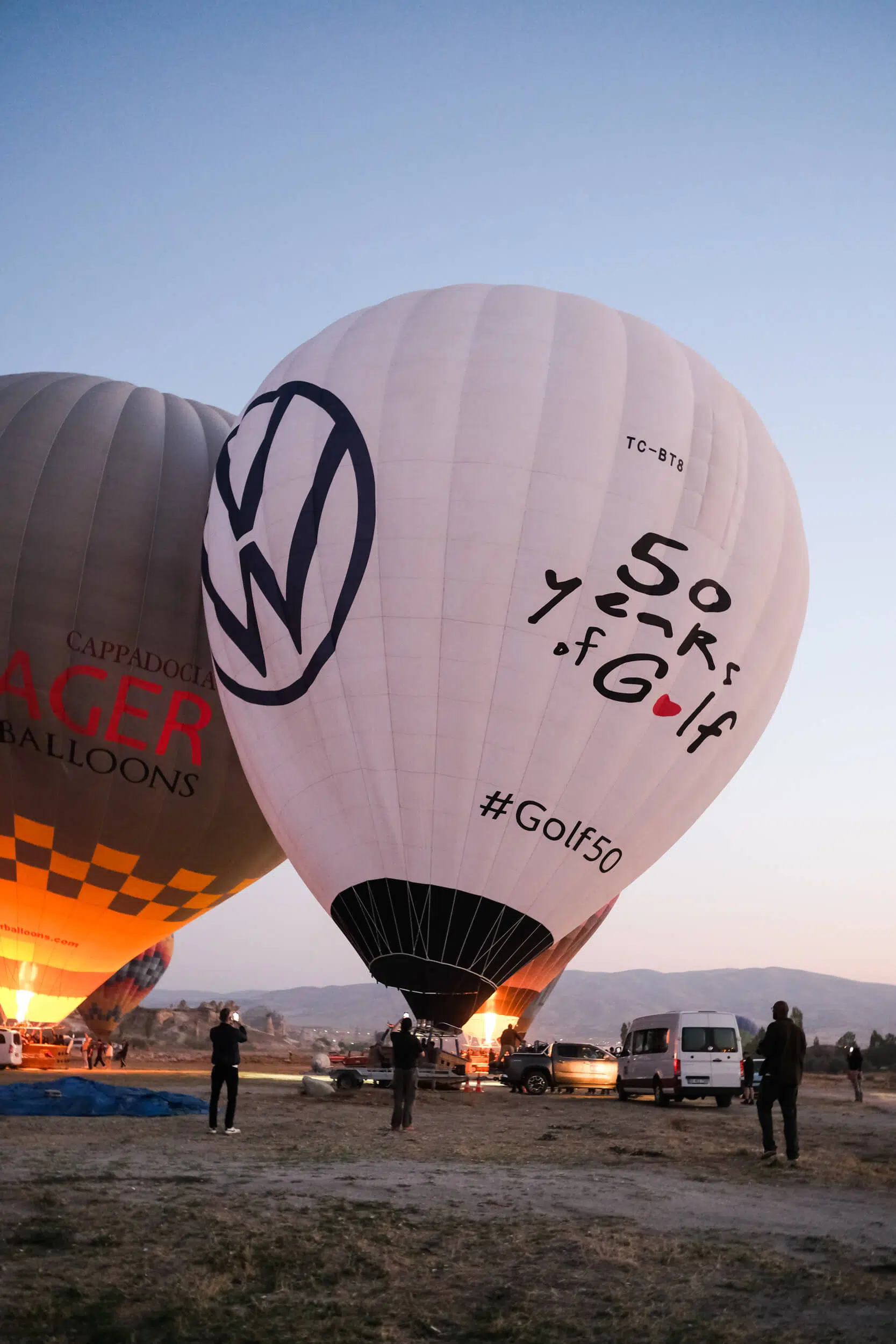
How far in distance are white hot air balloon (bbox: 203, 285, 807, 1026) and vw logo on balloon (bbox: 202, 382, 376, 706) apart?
4 centimetres

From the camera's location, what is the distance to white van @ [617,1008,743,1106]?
1878 centimetres

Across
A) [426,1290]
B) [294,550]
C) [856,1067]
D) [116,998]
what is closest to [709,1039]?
[856,1067]

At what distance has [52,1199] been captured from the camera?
19.2 feet

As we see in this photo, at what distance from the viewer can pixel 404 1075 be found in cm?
1162

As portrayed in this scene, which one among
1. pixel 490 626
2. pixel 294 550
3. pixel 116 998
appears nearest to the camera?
pixel 490 626

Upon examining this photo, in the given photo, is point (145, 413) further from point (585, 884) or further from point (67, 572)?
point (585, 884)

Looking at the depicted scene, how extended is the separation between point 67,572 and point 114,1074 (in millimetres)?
10741

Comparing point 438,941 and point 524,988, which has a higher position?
point 438,941

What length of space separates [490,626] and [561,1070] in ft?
41.2

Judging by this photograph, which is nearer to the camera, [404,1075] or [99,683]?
[404,1075]

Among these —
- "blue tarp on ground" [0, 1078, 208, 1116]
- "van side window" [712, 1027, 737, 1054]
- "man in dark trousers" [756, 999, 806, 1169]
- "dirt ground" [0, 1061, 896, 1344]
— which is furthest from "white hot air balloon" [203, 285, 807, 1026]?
"van side window" [712, 1027, 737, 1054]

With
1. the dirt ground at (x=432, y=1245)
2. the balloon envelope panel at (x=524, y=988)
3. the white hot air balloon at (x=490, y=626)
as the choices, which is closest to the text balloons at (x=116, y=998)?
the balloon envelope panel at (x=524, y=988)

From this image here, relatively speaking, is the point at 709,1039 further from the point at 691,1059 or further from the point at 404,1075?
the point at 404,1075

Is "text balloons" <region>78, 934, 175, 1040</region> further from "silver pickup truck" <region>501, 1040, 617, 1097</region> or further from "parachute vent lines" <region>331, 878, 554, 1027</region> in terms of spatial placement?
"parachute vent lines" <region>331, 878, 554, 1027</region>
